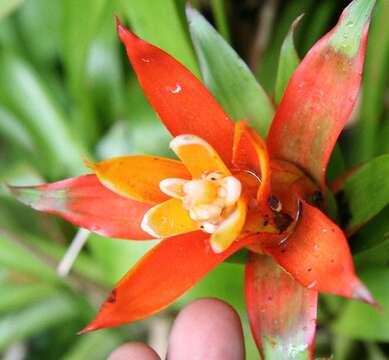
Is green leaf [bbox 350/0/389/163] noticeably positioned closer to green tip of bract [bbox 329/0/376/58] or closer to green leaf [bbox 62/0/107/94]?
green tip of bract [bbox 329/0/376/58]

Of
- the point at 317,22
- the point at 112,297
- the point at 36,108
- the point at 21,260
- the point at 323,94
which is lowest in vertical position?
the point at 21,260

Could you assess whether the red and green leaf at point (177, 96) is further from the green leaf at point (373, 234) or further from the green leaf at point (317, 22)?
the green leaf at point (317, 22)

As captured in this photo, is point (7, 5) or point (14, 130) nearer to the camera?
point (7, 5)

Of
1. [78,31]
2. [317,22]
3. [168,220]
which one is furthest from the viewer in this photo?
[317,22]

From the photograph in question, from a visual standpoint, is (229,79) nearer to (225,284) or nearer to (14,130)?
(225,284)

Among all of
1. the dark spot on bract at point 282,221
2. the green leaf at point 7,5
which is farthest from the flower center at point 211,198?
the green leaf at point 7,5

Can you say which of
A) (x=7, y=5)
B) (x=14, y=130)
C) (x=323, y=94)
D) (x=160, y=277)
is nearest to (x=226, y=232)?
(x=160, y=277)

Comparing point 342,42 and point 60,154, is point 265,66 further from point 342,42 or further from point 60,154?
point 342,42

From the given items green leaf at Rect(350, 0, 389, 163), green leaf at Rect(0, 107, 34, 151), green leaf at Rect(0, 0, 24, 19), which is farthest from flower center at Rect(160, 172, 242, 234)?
green leaf at Rect(0, 107, 34, 151)
